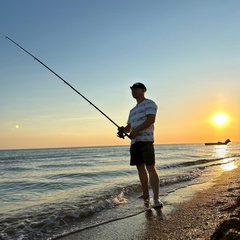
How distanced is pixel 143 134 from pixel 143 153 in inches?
12.4

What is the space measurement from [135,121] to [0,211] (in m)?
3.04

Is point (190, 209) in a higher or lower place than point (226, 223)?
lower

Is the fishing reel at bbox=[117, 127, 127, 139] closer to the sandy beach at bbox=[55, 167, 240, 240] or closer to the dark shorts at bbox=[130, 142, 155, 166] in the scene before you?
the dark shorts at bbox=[130, 142, 155, 166]

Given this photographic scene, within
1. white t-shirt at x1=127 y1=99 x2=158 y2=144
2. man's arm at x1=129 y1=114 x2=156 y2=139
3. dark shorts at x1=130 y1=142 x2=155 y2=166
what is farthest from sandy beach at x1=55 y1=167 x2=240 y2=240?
man's arm at x1=129 y1=114 x2=156 y2=139

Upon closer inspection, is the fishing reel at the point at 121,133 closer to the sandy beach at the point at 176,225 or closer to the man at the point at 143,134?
the man at the point at 143,134

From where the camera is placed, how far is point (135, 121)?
5.38 metres

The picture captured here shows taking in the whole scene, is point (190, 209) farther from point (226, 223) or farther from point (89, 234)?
point (226, 223)

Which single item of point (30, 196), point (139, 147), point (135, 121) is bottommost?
point (30, 196)

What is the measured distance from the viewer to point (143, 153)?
5.23m

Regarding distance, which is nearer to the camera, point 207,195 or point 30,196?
point 207,195

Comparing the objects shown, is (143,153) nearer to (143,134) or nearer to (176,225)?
(143,134)

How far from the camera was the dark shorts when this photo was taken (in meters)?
5.18

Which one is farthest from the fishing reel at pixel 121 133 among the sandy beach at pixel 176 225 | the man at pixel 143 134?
the sandy beach at pixel 176 225

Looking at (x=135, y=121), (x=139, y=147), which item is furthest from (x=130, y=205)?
(x=135, y=121)
